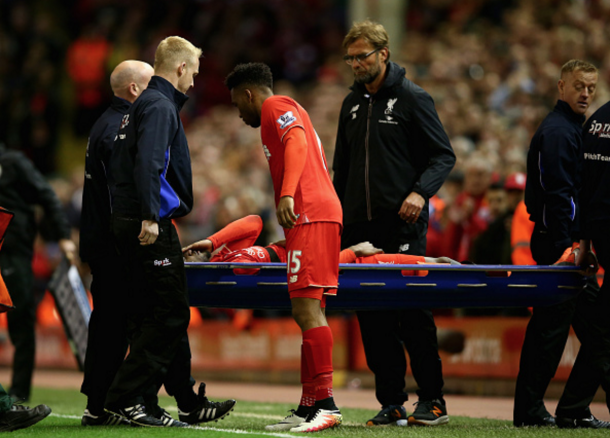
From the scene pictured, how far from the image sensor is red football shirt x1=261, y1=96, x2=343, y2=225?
641 centimetres

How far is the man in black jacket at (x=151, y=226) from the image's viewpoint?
630 cm

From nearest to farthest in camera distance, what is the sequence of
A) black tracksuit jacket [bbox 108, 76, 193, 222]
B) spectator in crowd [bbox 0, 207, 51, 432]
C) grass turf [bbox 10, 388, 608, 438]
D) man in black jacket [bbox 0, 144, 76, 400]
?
grass turf [bbox 10, 388, 608, 438] → black tracksuit jacket [bbox 108, 76, 193, 222] → spectator in crowd [bbox 0, 207, 51, 432] → man in black jacket [bbox 0, 144, 76, 400]

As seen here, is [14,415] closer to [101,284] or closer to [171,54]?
[101,284]

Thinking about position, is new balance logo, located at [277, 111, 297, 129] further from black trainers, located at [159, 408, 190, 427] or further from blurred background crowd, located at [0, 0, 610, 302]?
blurred background crowd, located at [0, 0, 610, 302]

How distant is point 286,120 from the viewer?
21.0 ft

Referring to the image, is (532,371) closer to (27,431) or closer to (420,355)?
(420,355)

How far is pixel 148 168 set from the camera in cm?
623

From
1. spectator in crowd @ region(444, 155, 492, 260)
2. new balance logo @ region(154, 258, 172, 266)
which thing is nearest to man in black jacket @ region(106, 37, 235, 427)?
new balance logo @ region(154, 258, 172, 266)

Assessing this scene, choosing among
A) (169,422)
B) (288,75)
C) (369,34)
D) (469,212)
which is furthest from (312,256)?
(288,75)

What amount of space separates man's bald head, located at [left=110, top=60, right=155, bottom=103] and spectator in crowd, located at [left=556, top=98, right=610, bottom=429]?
307 centimetres

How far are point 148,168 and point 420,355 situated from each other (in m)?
2.38

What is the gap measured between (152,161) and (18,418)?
1775mm

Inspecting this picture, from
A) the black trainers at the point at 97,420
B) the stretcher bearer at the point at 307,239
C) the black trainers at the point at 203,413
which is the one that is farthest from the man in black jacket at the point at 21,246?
the stretcher bearer at the point at 307,239

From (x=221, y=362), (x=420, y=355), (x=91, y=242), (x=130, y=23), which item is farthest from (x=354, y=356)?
(x=130, y=23)
